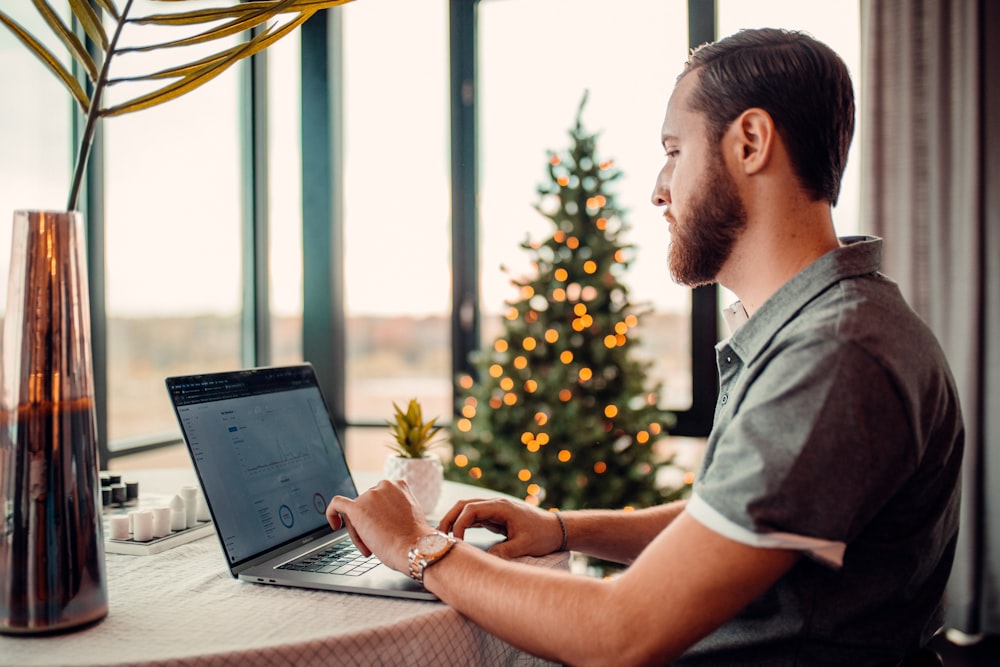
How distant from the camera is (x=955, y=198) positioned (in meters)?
3.03

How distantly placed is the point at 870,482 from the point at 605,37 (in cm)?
335

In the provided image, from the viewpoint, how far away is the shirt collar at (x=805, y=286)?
3.43 feet

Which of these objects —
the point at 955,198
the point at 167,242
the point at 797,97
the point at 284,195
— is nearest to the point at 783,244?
the point at 797,97

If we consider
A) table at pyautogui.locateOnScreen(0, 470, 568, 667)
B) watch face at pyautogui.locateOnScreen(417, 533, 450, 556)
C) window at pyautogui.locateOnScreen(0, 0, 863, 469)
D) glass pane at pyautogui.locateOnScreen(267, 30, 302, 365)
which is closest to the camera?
table at pyautogui.locateOnScreen(0, 470, 568, 667)

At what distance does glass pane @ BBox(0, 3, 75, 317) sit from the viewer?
2551 mm

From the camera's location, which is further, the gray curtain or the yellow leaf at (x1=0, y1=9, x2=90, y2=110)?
the gray curtain

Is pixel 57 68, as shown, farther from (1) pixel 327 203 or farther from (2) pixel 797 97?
(1) pixel 327 203

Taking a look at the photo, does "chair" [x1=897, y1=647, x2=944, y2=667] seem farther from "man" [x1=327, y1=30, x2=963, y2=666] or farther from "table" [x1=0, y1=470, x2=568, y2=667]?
"table" [x1=0, y1=470, x2=568, y2=667]

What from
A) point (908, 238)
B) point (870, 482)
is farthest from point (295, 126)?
point (870, 482)

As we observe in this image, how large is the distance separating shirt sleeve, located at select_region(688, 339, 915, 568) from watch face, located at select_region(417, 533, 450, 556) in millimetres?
337

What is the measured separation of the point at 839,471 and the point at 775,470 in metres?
0.07

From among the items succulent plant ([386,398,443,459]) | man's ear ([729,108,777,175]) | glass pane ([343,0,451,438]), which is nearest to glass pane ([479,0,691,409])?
glass pane ([343,0,451,438])

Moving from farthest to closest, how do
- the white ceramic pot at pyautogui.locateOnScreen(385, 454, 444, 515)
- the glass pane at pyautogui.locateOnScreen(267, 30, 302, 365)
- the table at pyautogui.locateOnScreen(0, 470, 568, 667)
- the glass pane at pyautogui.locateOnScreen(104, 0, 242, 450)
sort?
the glass pane at pyautogui.locateOnScreen(267, 30, 302, 365) → the glass pane at pyautogui.locateOnScreen(104, 0, 242, 450) → the white ceramic pot at pyautogui.locateOnScreen(385, 454, 444, 515) → the table at pyautogui.locateOnScreen(0, 470, 568, 667)

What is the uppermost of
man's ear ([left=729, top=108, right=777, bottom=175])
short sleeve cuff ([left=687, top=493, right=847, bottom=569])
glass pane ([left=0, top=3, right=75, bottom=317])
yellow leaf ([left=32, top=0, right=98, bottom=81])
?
glass pane ([left=0, top=3, right=75, bottom=317])
